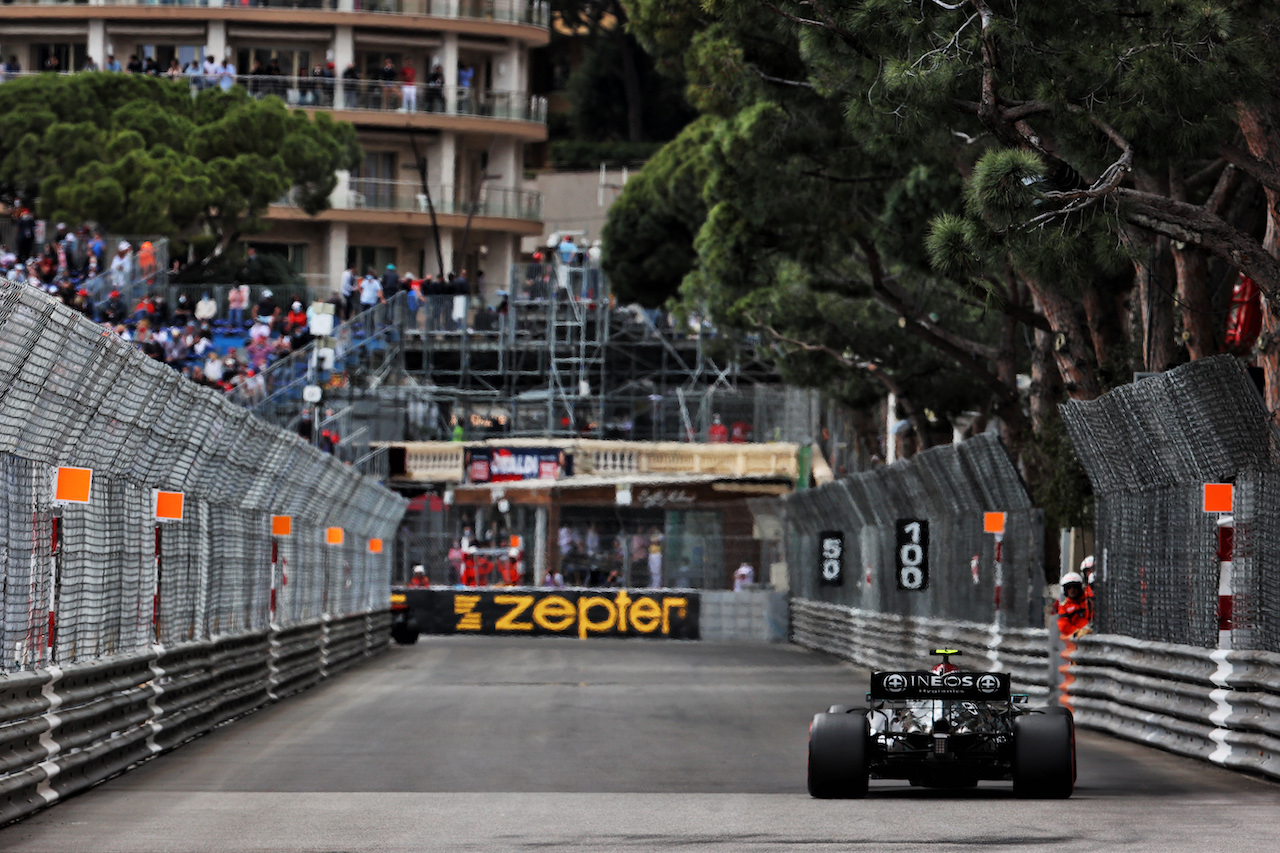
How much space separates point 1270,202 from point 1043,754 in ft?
19.0

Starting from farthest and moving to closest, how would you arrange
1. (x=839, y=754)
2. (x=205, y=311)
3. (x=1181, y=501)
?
1. (x=205, y=311)
2. (x=1181, y=501)
3. (x=839, y=754)

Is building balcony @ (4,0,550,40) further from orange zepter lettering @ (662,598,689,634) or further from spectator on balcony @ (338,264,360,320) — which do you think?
orange zepter lettering @ (662,598,689,634)

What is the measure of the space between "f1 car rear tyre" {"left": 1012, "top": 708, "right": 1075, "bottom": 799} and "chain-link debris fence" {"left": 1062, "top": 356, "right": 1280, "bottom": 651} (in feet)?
8.83

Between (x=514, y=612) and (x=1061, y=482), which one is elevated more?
(x=1061, y=482)

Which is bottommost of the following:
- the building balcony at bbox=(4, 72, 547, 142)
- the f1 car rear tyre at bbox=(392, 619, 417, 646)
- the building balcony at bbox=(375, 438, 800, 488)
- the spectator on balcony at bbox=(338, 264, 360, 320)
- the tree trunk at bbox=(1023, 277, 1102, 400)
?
the f1 car rear tyre at bbox=(392, 619, 417, 646)

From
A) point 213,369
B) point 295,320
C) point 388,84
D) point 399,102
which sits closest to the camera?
point 213,369

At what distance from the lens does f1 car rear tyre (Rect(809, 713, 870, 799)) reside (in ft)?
41.0

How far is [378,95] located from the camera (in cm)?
8181

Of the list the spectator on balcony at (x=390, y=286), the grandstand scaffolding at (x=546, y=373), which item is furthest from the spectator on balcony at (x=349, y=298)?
the grandstand scaffolding at (x=546, y=373)

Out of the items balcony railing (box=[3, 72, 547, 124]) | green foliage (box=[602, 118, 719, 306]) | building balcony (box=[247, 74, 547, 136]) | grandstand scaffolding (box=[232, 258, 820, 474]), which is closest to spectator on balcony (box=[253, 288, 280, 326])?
grandstand scaffolding (box=[232, 258, 820, 474])

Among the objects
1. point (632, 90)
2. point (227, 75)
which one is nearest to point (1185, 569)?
point (227, 75)

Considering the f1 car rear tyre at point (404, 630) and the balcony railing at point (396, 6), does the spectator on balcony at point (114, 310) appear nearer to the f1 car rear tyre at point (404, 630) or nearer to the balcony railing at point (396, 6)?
the f1 car rear tyre at point (404, 630)

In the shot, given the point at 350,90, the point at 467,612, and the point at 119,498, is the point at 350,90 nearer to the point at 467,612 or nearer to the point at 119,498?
the point at 467,612

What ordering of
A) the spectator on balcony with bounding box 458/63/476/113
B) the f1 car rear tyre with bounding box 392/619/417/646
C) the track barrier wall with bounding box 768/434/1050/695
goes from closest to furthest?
1. the track barrier wall with bounding box 768/434/1050/695
2. the f1 car rear tyre with bounding box 392/619/417/646
3. the spectator on balcony with bounding box 458/63/476/113
